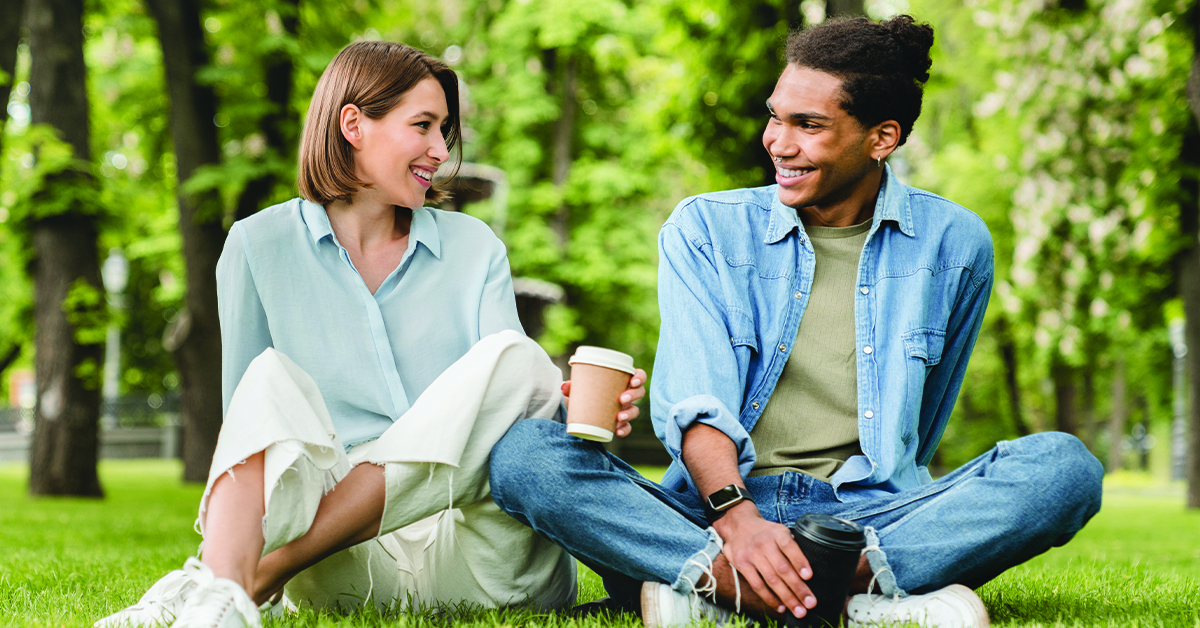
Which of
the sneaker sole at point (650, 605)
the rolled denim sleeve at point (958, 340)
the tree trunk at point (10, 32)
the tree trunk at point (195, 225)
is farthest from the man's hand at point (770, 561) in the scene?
the tree trunk at point (10, 32)

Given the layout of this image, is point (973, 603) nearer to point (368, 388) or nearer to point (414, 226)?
point (368, 388)

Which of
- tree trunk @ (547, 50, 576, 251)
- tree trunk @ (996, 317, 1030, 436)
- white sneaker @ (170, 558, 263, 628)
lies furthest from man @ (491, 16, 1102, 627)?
tree trunk @ (547, 50, 576, 251)

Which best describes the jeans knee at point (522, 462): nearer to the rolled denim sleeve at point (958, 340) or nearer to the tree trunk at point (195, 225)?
the rolled denim sleeve at point (958, 340)

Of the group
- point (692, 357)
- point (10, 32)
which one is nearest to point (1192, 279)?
point (692, 357)

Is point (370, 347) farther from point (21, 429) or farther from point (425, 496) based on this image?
point (21, 429)

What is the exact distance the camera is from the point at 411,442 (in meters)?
2.59

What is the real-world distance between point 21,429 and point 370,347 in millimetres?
31122

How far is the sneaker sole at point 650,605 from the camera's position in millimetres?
2534

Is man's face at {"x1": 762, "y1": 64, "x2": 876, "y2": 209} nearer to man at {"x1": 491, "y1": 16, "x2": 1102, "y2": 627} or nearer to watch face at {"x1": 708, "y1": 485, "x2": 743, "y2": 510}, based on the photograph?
man at {"x1": 491, "y1": 16, "x2": 1102, "y2": 627}

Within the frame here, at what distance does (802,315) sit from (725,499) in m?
0.75

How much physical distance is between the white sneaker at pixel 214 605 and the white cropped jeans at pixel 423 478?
19cm

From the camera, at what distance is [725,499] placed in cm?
254

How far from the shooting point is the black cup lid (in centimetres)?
229

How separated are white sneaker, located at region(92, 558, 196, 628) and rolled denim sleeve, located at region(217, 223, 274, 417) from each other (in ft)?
1.82
